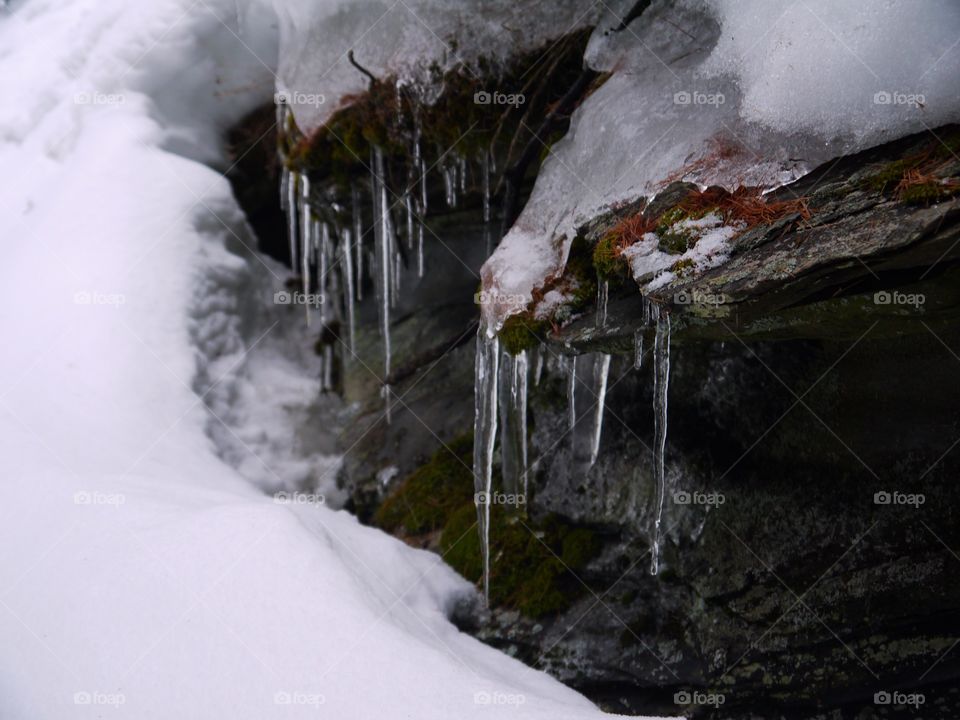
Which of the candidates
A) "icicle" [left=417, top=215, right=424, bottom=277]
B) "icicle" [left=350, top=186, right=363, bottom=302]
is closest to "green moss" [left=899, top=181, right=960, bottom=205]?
"icicle" [left=417, top=215, right=424, bottom=277]

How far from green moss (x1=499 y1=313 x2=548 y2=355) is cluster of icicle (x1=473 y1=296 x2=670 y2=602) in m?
0.10

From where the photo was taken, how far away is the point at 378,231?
5.20 meters

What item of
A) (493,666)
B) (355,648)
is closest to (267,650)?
(355,648)

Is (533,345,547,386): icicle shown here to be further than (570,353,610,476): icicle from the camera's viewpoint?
Yes

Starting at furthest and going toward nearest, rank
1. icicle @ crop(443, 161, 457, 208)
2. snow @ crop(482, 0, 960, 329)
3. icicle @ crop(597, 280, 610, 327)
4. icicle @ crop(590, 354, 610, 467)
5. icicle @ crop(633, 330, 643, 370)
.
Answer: icicle @ crop(443, 161, 457, 208) < icicle @ crop(590, 354, 610, 467) < icicle @ crop(597, 280, 610, 327) < icicle @ crop(633, 330, 643, 370) < snow @ crop(482, 0, 960, 329)

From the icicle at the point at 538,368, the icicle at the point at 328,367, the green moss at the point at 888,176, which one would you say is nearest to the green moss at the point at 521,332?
the icicle at the point at 538,368

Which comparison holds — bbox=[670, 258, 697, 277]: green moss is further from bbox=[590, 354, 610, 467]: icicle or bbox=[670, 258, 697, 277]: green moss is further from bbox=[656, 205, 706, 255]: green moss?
bbox=[590, 354, 610, 467]: icicle

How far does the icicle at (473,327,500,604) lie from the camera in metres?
3.63

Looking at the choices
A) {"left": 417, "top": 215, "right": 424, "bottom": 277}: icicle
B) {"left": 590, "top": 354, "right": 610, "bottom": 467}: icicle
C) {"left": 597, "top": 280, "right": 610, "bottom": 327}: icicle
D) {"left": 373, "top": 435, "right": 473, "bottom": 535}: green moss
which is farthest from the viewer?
{"left": 417, "top": 215, "right": 424, "bottom": 277}: icicle

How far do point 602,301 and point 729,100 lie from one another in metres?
1.03

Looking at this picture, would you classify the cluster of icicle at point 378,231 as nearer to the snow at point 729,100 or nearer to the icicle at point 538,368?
the icicle at point 538,368

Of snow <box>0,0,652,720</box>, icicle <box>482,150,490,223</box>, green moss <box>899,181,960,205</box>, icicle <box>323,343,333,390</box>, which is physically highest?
green moss <box>899,181,960,205</box>

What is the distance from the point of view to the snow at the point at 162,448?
109 inches

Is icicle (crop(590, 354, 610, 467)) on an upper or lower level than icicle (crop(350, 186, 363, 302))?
lower
